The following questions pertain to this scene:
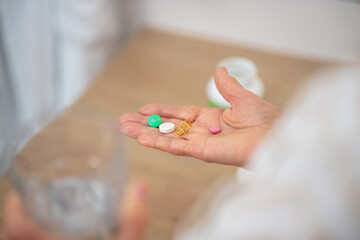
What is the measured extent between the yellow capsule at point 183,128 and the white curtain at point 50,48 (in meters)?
0.47

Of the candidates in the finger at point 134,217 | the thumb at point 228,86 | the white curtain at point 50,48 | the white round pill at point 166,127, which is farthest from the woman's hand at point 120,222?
the white curtain at point 50,48

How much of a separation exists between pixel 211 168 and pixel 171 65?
1.40ft

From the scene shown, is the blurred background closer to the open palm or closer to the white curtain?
the white curtain

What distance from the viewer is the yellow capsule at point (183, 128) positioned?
72 centimetres

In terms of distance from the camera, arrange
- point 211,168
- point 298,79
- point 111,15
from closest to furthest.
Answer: point 211,168
point 298,79
point 111,15

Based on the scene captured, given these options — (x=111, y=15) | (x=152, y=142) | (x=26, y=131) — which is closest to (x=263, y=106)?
(x=152, y=142)

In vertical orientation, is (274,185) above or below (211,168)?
above

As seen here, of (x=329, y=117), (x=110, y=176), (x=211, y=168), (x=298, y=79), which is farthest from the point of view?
(x=298, y=79)

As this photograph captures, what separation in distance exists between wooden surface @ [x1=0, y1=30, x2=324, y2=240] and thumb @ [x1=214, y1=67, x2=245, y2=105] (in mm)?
263

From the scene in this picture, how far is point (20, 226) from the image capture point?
613 mm

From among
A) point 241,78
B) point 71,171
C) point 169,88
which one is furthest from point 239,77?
point 71,171

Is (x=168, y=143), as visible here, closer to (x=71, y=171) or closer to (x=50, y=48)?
(x=71, y=171)

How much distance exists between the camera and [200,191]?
899 mm

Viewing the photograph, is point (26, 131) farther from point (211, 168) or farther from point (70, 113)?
point (211, 168)
